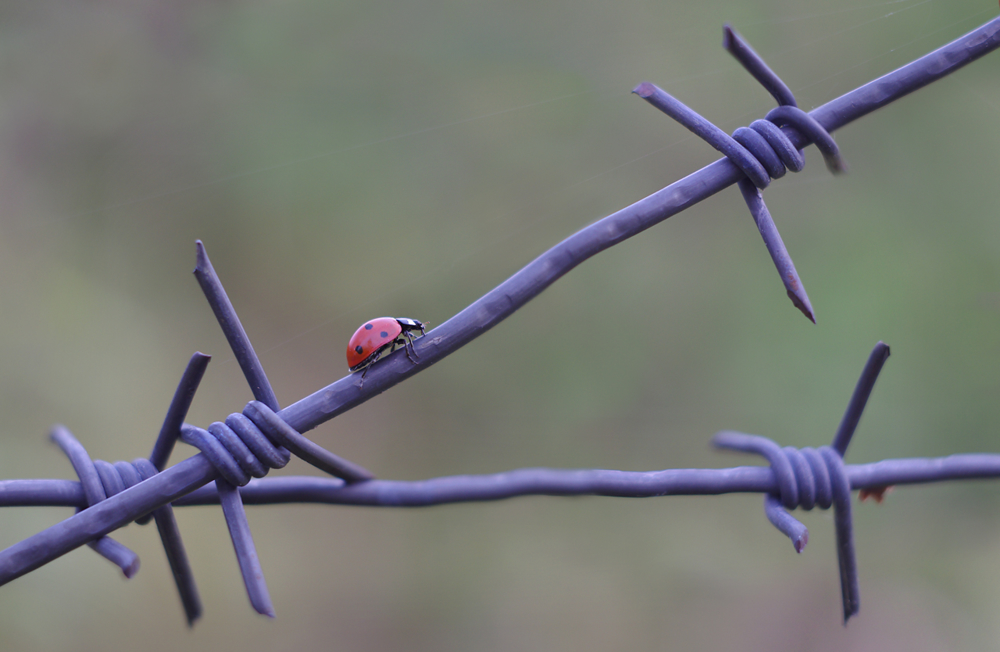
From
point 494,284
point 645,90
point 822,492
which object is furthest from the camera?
point 494,284

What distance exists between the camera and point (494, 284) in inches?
65.0

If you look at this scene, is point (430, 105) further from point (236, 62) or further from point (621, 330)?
point (621, 330)

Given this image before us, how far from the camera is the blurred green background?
142cm

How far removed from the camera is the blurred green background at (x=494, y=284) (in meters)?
1.42

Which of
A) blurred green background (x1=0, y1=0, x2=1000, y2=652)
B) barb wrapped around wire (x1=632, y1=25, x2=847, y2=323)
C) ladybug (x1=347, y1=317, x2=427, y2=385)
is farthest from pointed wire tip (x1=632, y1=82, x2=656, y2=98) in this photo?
blurred green background (x1=0, y1=0, x2=1000, y2=652)

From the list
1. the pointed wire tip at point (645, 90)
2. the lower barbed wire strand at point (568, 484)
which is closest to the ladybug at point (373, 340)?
the lower barbed wire strand at point (568, 484)

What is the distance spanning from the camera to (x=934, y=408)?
1.56 m

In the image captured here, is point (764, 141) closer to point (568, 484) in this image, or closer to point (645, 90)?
point (645, 90)

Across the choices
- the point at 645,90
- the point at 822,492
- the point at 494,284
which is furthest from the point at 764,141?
the point at 494,284

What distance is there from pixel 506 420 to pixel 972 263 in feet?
4.03

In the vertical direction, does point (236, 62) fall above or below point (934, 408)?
above

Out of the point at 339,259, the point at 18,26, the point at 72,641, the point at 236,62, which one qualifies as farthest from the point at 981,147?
the point at 18,26

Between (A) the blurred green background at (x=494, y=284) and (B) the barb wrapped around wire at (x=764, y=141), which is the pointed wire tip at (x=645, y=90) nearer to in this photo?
(B) the barb wrapped around wire at (x=764, y=141)

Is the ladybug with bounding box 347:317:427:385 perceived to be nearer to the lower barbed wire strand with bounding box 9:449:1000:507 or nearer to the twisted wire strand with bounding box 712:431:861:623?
the lower barbed wire strand with bounding box 9:449:1000:507
